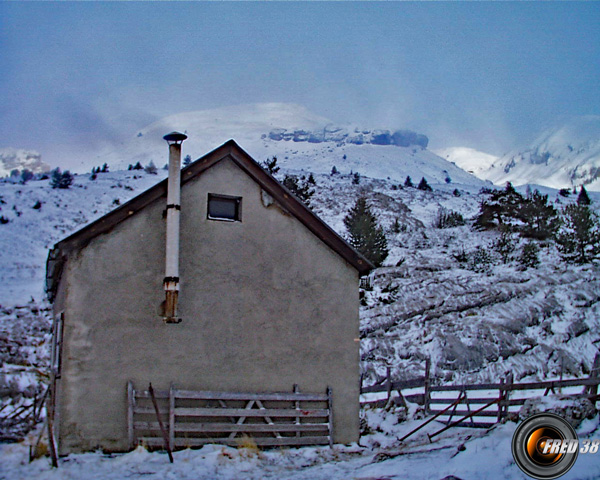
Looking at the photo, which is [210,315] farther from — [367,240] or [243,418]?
[367,240]

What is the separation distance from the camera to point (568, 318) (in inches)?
1289

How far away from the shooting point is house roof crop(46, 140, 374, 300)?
39.6 ft

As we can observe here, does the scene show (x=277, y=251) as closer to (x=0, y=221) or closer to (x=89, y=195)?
(x=0, y=221)

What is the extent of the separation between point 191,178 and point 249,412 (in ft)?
17.5

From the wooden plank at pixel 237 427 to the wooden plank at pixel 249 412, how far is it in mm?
189

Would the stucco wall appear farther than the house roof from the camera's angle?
No

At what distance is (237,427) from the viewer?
40.6 feet

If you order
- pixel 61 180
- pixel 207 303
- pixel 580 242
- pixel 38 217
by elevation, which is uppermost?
pixel 61 180

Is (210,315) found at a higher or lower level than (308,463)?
higher

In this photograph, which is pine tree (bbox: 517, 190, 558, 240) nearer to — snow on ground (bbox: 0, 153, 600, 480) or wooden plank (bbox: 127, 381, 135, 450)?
snow on ground (bbox: 0, 153, 600, 480)

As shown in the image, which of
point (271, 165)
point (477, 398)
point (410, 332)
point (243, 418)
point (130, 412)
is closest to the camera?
point (130, 412)

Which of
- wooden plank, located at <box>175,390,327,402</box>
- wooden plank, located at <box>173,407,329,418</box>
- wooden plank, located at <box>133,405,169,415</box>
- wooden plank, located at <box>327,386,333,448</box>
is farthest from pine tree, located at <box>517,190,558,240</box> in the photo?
wooden plank, located at <box>133,405,169,415</box>

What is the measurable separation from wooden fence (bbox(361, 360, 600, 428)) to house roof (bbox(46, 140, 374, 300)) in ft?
15.6

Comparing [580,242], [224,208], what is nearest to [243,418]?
[224,208]
